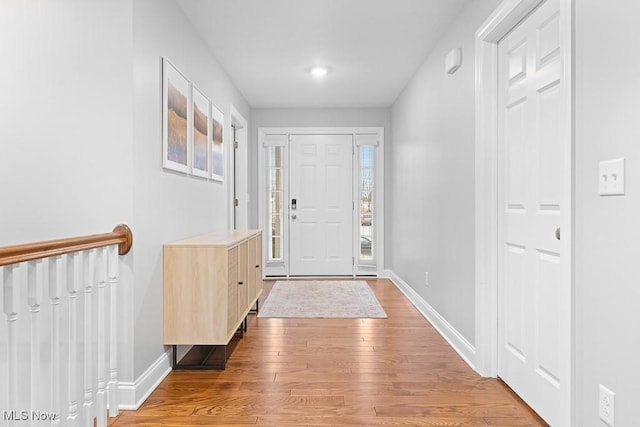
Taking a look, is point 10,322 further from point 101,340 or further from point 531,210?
point 531,210

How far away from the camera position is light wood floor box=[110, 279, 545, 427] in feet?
6.74

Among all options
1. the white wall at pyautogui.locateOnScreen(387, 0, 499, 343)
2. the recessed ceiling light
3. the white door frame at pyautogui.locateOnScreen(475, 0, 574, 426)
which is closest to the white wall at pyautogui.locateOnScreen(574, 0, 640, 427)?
the white door frame at pyautogui.locateOnScreen(475, 0, 574, 426)

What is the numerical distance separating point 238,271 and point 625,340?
2181 mm

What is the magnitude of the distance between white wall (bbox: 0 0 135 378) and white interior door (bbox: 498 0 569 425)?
6.54ft

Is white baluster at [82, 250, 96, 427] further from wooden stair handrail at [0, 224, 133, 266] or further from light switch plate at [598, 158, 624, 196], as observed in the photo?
light switch plate at [598, 158, 624, 196]

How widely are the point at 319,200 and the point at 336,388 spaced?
3.89 m

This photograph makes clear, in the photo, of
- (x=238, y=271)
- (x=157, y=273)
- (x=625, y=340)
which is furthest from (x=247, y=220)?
(x=625, y=340)

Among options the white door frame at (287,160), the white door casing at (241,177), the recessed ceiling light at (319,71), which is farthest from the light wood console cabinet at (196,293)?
the white door frame at (287,160)

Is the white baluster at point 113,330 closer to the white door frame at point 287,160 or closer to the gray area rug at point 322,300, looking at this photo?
the gray area rug at point 322,300

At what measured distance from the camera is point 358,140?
20.0 ft

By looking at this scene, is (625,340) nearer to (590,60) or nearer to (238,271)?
(590,60)

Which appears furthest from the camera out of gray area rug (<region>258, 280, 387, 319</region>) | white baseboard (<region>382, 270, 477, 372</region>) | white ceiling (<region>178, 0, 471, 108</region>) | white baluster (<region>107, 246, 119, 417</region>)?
gray area rug (<region>258, 280, 387, 319</region>)

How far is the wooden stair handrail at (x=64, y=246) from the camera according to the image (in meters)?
1.34

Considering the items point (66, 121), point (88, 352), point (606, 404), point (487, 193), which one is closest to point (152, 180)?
point (66, 121)
